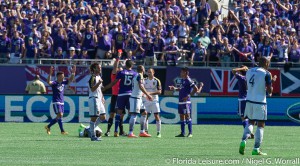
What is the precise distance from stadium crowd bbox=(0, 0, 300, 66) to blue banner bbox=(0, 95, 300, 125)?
254cm

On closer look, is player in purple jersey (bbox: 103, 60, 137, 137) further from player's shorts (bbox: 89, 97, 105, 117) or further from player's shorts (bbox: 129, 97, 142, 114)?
player's shorts (bbox: 89, 97, 105, 117)

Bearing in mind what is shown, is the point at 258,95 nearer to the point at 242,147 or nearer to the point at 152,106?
the point at 242,147

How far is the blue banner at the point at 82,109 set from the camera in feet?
119

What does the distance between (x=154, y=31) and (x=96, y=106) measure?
14471 mm

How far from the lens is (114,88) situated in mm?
28922

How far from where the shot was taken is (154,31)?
38.8 metres

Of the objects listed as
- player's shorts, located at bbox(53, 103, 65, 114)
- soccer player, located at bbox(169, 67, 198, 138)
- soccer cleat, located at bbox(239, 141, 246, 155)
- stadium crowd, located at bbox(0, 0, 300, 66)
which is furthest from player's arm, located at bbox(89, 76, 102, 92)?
stadium crowd, located at bbox(0, 0, 300, 66)

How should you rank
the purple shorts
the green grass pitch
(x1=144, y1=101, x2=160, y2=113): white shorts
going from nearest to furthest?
the green grass pitch → the purple shorts → (x1=144, y1=101, x2=160, y2=113): white shorts

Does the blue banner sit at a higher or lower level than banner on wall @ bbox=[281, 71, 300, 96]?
lower

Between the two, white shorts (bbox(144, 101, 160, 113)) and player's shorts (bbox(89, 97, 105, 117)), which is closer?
player's shorts (bbox(89, 97, 105, 117))

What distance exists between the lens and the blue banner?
36125 mm

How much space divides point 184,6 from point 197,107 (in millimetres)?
6450

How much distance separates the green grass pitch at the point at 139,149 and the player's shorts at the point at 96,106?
76 centimetres

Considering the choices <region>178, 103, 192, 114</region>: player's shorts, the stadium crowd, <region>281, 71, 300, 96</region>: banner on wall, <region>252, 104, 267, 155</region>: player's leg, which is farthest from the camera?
<region>281, 71, 300, 96</region>: banner on wall
